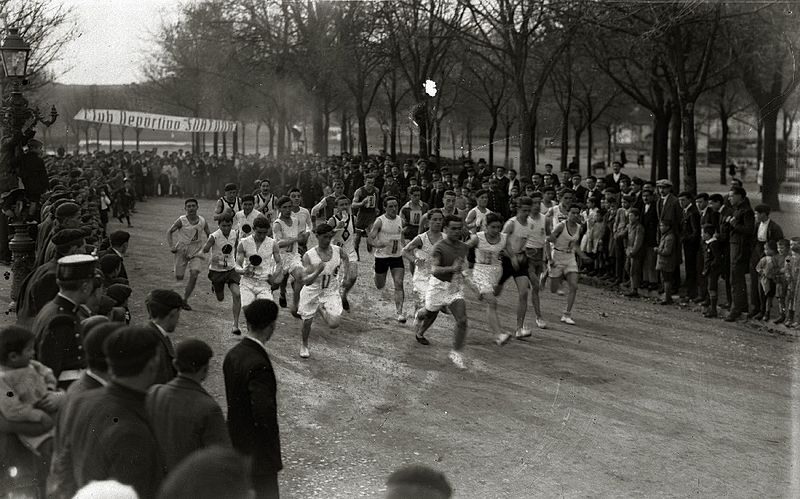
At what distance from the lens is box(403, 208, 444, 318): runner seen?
10.9 metres

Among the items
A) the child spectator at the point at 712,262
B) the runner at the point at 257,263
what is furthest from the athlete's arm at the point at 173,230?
the child spectator at the point at 712,262

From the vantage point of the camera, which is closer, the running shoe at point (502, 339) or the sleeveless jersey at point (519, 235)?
the running shoe at point (502, 339)

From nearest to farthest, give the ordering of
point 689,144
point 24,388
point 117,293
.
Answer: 1. point 24,388
2. point 117,293
3. point 689,144

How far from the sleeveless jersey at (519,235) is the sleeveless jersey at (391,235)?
5.18 feet

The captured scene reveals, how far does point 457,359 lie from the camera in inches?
381

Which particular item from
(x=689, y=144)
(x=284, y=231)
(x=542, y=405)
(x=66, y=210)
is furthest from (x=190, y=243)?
(x=689, y=144)

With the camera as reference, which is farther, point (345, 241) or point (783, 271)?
point (345, 241)

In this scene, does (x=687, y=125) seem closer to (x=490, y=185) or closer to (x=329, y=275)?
(x=490, y=185)

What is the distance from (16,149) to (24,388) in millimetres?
7154

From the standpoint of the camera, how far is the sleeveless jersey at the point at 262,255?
33.8 feet

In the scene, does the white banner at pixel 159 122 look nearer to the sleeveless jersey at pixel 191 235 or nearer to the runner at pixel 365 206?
the runner at pixel 365 206

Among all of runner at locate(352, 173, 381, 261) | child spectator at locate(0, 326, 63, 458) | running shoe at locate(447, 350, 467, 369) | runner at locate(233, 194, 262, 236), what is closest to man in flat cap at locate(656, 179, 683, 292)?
runner at locate(352, 173, 381, 261)

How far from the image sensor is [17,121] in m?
10.5

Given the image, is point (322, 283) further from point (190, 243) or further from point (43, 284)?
point (43, 284)
